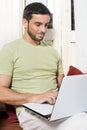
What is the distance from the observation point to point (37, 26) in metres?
1.97

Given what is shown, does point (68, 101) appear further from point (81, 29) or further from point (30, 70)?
point (81, 29)

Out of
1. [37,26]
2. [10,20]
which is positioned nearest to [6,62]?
[37,26]

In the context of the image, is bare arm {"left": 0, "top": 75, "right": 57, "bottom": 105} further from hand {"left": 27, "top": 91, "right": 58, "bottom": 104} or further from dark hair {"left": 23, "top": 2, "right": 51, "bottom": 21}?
dark hair {"left": 23, "top": 2, "right": 51, "bottom": 21}

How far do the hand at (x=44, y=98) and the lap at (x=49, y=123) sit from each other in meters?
0.09

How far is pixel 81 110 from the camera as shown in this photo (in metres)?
1.55

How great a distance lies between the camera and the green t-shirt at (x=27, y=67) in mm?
1846

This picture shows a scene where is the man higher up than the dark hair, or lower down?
lower down

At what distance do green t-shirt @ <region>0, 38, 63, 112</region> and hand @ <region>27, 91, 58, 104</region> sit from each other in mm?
128

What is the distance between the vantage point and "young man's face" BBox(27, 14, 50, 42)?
1.95 meters

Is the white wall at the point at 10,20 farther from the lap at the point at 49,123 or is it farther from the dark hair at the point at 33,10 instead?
the lap at the point at 49,123

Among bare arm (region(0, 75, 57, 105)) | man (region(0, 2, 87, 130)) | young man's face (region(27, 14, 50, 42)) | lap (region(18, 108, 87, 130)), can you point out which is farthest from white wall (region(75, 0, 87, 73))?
lap (region(18, 108, 87, 130))

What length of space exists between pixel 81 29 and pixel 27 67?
67 cm

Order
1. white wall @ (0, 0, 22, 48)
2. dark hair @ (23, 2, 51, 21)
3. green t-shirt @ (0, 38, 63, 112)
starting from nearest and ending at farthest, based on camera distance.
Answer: green t-shirt @ (0, 38, 63, 112), dark hair @ (23, 2, 51, 21), white wall @ (0, 0, 22, 48)

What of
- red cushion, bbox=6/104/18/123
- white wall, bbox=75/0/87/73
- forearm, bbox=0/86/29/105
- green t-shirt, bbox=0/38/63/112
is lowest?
red cushion, bbox=6/104/18/123
